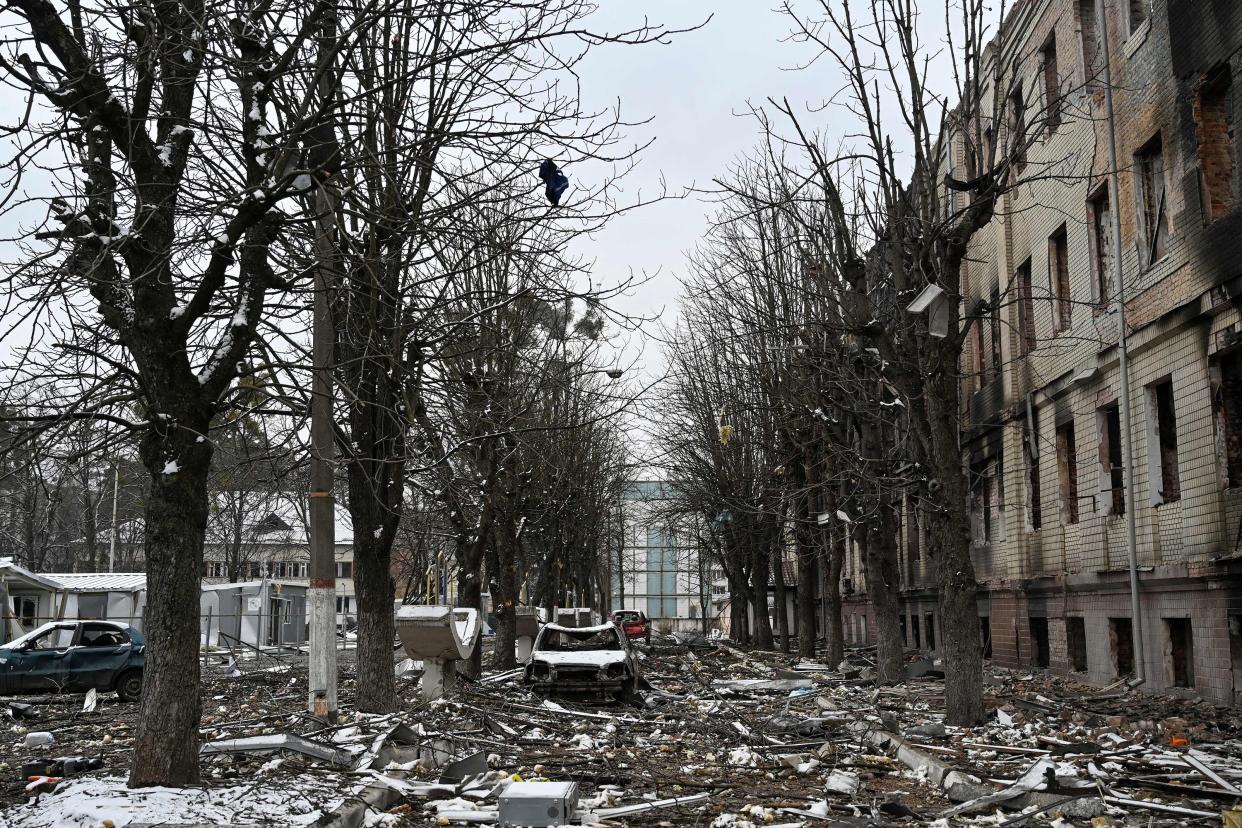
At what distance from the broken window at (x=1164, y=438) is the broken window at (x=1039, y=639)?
7.24 metres

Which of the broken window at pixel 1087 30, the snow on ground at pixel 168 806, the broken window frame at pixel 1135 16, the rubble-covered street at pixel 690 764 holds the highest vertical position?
the broken window at pixel 1087 30

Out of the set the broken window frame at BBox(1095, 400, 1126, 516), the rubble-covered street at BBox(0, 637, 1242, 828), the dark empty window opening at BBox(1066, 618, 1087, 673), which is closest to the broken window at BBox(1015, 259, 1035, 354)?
the broken window frame at BBox(1095, 400, 1126, 516)

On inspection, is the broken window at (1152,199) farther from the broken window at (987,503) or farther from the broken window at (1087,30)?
the broken window at (987,503)

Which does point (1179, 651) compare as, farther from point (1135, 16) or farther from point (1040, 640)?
point (1135, 16)

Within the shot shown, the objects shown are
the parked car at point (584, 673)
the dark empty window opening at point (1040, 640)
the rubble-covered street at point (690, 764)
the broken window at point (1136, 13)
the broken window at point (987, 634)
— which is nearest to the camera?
the rubble-covered street at point (690, 764)

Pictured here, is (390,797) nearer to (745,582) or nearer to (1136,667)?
(1136,667)

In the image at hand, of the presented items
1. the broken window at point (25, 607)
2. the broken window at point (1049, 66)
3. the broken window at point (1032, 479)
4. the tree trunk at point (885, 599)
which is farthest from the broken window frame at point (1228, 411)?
the broken window at point (25, 607)

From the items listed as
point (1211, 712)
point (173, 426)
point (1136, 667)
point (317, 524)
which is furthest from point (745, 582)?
point (173, 426)

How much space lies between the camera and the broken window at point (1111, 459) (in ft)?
60.9

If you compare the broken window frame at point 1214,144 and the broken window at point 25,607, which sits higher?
the broken window frame at point 1214,144

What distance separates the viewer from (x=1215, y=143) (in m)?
14.9

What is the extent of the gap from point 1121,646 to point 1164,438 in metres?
3.74

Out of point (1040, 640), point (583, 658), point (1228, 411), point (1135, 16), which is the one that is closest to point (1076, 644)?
point (1040, 640)

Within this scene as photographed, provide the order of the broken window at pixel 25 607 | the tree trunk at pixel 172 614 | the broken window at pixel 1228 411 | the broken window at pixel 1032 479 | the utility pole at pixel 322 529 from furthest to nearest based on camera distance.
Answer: the broken window at pixel 25 607
the broken window at pixel 1032 479
the broken window at pixel 1228 411
the utility pole at pixel 322 529
the tree trunk at pixel 172 614
